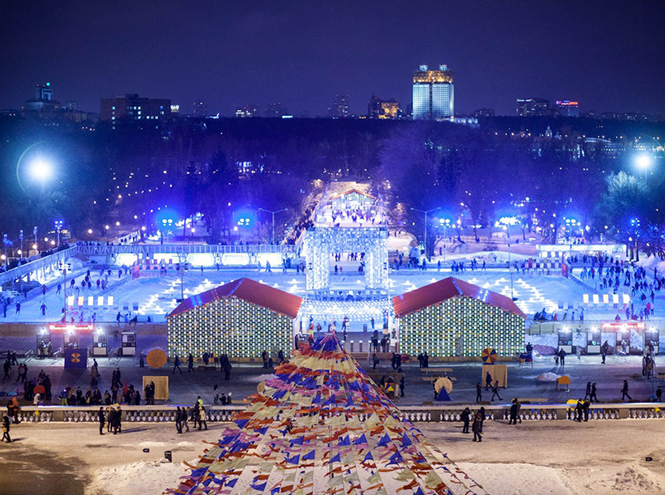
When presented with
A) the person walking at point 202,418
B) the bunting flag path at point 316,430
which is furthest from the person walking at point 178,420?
the bunting flag path at point 316,430

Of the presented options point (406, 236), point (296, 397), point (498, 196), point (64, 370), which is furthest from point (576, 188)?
point (296, 397)

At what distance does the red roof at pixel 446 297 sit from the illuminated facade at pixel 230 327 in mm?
4957

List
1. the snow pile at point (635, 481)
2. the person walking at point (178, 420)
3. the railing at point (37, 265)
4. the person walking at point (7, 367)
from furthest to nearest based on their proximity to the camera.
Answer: the railing at point (37, 265) → the person walking at point (7, 367) → the person walking at point (178, 420) → the snow pile at point (635, 481)

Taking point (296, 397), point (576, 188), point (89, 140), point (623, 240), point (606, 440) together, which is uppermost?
point (89, 140)

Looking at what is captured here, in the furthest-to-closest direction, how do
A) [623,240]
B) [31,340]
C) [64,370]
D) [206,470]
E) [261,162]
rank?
1. [261,162]
2. [623,240]
3. [31,340]
4. [64,370]
5. [206,470]

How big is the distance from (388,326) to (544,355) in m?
7.54

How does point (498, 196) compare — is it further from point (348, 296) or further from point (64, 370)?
point (64, 370)

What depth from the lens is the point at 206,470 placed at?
16156mm

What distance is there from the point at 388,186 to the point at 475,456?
110 m

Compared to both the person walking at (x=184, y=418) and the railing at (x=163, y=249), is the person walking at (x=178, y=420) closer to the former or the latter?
the person walking at (x=184, y=418)

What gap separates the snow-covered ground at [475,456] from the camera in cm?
2508

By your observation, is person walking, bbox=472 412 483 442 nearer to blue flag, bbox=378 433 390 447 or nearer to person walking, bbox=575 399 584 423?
person walking, bbox=575 399 584 423

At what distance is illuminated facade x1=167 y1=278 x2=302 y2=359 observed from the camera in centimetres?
4175

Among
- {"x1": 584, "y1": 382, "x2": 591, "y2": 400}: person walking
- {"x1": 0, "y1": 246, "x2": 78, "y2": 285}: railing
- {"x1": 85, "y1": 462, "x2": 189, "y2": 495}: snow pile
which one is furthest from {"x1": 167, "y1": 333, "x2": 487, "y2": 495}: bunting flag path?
{"x1": 0, "y1": 246, "x2": 78, "y2": 285}: railing
